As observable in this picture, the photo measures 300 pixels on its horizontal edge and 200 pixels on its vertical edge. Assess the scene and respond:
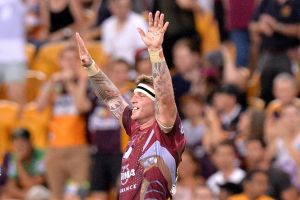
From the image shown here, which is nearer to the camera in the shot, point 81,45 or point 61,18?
point 81,45

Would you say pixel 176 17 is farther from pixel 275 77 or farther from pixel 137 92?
pixel 137 92

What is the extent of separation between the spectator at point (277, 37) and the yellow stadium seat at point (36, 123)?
2841 mm

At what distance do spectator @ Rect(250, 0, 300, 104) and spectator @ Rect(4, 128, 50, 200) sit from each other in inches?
117

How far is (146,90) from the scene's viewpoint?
34.0 feet

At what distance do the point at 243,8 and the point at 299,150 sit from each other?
3413 mm

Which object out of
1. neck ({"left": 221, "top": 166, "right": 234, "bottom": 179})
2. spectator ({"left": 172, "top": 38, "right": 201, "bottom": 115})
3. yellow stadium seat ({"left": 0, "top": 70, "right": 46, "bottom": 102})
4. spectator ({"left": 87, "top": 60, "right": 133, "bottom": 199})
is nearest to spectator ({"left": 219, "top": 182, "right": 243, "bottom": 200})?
neck ({"left": 221, "top": 166, "right": 234, "bottom": 179})

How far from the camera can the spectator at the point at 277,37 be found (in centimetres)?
1556

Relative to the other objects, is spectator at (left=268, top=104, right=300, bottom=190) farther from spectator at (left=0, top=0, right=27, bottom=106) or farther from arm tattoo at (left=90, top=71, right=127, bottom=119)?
spectator at (left=0, top=0, right=27, bottom=106)

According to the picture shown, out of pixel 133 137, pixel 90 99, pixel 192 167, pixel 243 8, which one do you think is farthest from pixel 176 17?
pixel 133 137

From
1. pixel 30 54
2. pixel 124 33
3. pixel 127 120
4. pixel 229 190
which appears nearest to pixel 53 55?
pixel 30 54

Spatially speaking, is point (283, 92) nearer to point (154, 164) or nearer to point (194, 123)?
point (194, 123)

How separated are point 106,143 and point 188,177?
1.19 m

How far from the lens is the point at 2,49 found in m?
16.7

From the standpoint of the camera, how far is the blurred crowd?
14.1m
